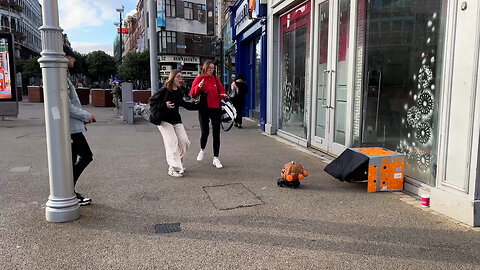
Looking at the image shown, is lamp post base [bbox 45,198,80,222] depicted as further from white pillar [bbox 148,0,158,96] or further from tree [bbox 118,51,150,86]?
tree [bbox 118,51,150,86]

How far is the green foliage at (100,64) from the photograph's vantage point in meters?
51.3

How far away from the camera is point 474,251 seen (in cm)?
303

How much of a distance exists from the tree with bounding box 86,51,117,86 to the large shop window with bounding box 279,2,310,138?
4714 cm

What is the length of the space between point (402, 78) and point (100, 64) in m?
52.0

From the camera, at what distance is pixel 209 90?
602 cm

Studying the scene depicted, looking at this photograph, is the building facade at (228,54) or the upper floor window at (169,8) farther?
the upper floor window at (169,8)

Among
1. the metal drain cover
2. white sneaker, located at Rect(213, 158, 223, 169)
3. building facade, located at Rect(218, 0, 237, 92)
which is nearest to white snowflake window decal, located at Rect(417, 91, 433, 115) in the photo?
white sneaker, located at Rect(213, 158, 223, 169)

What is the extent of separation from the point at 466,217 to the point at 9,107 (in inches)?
520

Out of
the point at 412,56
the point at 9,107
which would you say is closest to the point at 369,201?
the point at 412,56

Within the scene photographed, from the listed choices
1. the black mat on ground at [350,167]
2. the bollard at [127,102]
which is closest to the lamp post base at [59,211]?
the black mat on ground at [350,167]

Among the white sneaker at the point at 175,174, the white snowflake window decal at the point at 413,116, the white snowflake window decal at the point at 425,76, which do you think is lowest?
the white sneaker at the point at 175,174

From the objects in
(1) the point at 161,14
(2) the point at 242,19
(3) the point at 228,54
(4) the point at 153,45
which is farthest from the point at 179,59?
(4) the point at 153,45

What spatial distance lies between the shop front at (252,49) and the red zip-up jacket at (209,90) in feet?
15.2

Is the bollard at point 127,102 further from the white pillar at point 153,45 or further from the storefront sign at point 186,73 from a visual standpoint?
the storefront sign at point 186,73
